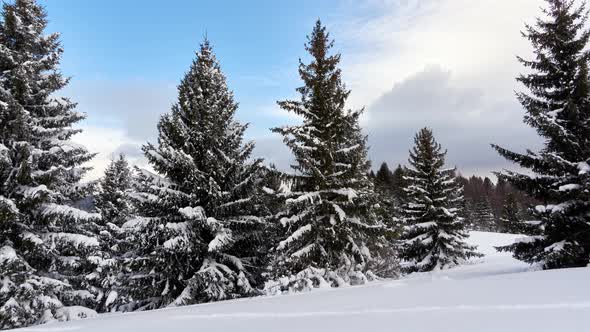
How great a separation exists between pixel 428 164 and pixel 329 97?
12526mm

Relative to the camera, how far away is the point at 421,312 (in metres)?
4.68

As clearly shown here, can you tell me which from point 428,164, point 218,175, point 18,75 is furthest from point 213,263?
point 428,164

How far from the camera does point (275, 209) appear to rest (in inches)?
→ 567

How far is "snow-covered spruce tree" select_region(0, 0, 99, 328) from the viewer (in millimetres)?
11234

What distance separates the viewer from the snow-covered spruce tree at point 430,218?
22.3 metres

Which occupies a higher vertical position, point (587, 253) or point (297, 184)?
point (297, 184)

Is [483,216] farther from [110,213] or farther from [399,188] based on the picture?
[110,213]

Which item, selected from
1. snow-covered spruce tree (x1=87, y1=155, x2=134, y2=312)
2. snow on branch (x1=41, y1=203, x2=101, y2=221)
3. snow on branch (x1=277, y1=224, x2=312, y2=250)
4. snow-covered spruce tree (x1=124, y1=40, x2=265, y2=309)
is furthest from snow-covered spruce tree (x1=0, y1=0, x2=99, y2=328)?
snow-covered spruce tree (x1=87, y1=155, x2=134, y2=312)

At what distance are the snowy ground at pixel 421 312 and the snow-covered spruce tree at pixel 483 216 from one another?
77318mm

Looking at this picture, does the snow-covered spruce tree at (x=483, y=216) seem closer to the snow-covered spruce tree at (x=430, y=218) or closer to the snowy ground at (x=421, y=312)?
the snow-covered spruce tree at (x=430, y=218)

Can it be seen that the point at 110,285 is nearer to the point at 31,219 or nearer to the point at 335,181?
the point at 31,219

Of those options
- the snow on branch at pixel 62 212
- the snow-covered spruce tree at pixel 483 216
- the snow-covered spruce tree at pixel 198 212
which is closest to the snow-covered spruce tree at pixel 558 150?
the snow-covered spruce tree at pixel 198 212

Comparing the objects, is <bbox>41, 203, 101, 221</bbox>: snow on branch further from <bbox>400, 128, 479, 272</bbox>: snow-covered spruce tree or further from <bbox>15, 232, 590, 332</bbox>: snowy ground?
<bbox>400, 128, 479, 272</bbox>: snow-covered spruce tree

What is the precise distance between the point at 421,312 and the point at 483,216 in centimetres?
8153
